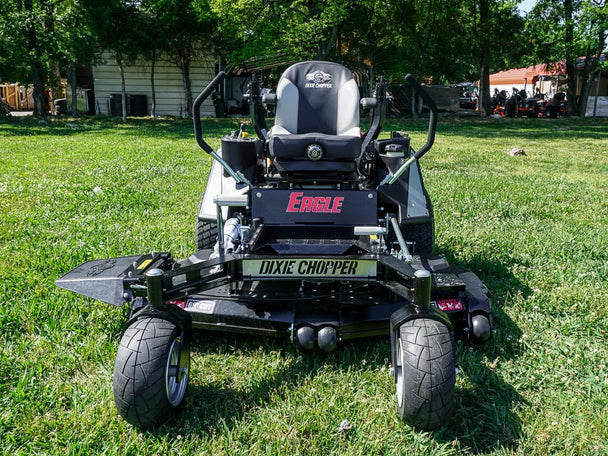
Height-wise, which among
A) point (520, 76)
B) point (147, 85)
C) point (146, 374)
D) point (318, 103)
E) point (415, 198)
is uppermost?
point (520, 76)

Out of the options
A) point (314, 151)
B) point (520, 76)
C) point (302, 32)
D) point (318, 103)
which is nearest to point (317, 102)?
point (318, 103)

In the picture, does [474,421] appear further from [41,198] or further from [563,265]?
[41,198]

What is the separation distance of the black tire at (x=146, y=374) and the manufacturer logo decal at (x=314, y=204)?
3.84 ft

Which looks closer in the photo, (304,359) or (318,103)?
(304,359)

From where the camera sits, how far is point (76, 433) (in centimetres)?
248

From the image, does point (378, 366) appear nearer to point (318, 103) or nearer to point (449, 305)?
point (449, 305)

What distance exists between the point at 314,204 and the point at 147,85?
2392 centimetres

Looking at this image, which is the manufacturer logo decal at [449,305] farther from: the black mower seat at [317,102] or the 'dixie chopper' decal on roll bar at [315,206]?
the black mower seat at [317,102]

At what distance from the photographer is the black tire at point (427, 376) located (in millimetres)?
2363

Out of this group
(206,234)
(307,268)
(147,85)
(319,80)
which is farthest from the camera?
(147,85)

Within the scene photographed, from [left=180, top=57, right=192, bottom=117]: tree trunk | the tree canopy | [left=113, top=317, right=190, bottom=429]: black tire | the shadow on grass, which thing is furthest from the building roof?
[left=113, top=317, right=190, bottom=429]: black tire

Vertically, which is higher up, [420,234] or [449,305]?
[420,234]

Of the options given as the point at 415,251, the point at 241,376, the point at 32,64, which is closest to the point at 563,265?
the point at 415,251

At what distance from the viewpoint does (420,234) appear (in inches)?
163
